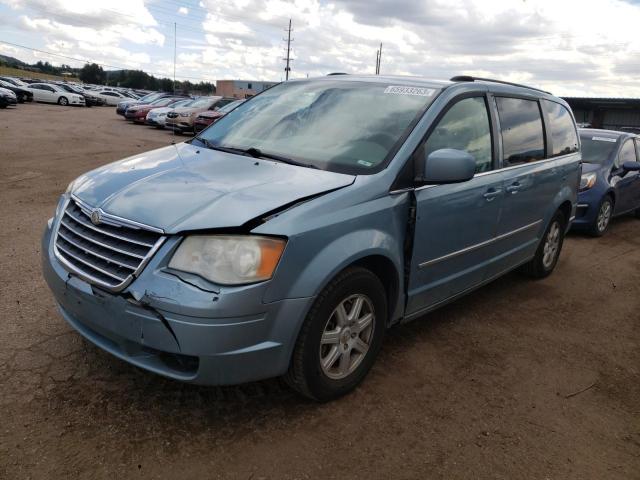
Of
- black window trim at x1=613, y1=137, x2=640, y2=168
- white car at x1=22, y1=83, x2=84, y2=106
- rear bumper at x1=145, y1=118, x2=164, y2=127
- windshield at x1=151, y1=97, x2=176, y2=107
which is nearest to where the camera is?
black window trim at x1=613, y1=137, x2=640, y2=168

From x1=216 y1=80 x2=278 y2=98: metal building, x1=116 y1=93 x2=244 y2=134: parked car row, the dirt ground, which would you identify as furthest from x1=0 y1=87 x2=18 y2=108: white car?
x1=216 y1=80 x2=278 y2=98: metal building

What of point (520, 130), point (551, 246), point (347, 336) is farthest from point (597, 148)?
point (347, 336)

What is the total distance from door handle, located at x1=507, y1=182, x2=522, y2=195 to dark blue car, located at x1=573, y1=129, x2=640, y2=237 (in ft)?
13.5

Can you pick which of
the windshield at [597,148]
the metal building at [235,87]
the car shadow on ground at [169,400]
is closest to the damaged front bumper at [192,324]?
the car shadow on ground at [169,400]

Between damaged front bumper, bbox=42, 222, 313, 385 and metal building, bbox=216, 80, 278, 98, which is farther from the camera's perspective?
metal building, bbox=216, 80, 278, 98

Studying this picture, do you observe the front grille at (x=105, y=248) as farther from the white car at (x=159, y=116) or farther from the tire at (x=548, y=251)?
the white car at (x=159, y=116)

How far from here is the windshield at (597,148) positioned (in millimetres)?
8453

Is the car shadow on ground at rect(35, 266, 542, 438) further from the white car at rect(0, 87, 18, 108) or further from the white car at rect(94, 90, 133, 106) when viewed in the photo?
the white car at rect(94, 90, 133, 106)

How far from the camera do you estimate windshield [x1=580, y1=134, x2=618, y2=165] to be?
8.45 meters

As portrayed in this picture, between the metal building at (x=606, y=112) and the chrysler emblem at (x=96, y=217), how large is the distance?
138ft

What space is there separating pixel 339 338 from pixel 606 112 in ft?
154

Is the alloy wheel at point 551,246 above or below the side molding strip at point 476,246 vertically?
below

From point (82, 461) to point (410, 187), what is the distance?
2.22 meters

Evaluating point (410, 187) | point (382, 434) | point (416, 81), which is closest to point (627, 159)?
point (416, 81)
